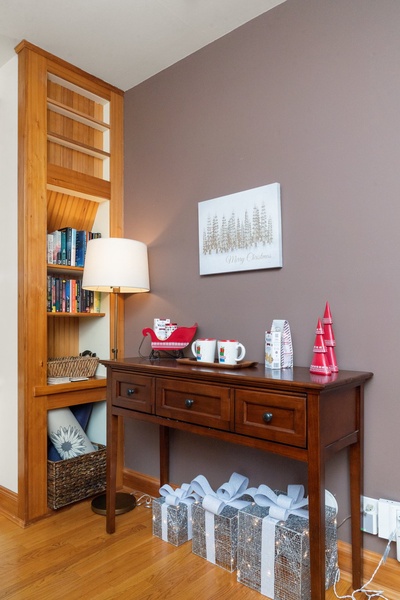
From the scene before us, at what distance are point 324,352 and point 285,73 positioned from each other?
1.32 meters

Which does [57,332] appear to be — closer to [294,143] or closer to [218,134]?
[218,134]

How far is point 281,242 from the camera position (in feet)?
6.31

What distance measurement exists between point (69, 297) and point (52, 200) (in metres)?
0.62

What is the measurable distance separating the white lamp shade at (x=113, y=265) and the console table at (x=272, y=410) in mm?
460

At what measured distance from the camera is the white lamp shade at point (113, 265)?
2.21m

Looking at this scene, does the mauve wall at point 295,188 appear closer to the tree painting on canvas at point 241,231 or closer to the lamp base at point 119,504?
the tree painting on canvas at point 241,231

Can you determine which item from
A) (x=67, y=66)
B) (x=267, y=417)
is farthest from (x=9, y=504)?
Answer: (x=67, y=66)

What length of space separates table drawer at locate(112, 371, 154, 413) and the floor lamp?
51 centimetres

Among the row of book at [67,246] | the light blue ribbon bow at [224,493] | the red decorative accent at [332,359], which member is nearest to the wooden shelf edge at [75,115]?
the row of book at [67,246]

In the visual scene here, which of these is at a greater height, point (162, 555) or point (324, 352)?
point (324, 352)

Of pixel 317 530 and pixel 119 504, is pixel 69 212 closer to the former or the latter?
pixel 119 504

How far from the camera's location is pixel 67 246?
251 centimetres

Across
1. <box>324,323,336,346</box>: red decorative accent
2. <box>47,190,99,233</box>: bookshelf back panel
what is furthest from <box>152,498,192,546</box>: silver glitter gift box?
<box>47,190,99,233</box>: bookshelf back panel

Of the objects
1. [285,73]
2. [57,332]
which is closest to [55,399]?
[57,332]
